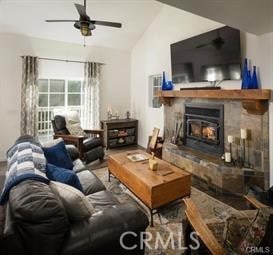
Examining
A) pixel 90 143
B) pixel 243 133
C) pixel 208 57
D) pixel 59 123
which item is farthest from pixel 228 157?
pixel 59 123

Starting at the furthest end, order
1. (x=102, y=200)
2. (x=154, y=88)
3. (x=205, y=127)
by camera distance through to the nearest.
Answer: (x=154, y=88) → (x=205, y=127) → (x=102, y=200)

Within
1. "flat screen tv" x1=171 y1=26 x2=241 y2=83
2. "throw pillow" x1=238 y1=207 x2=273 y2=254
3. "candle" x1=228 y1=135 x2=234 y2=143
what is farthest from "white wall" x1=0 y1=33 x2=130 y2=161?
"throw pillow" x1=238 y1=207 x2=273 y2=254

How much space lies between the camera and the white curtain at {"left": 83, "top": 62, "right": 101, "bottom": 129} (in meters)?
5.57

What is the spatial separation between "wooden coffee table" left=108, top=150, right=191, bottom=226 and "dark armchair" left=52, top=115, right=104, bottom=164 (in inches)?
55.9

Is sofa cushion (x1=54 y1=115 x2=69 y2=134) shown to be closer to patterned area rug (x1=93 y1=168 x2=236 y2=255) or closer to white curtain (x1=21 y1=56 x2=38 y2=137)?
white curtain (x1=21 y1=56 x2=38 y2=137)

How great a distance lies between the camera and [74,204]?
148cm

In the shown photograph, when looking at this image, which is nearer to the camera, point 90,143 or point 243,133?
point 243,133

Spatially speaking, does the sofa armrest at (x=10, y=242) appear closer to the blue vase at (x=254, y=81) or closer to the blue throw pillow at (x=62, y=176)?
the blue throw pillow at (x=62, y=176)

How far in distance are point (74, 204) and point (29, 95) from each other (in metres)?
4.06

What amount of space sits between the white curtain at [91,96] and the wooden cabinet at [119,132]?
11.3 inches

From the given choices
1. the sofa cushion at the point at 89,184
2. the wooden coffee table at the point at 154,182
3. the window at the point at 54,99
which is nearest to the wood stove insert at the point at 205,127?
the wooden coffee table at the point at 154,182

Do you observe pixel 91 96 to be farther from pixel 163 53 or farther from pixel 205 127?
pixel 205 127

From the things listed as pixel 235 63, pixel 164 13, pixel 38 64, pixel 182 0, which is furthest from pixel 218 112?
pixel 38 64

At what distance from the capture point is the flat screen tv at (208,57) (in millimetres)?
3232
